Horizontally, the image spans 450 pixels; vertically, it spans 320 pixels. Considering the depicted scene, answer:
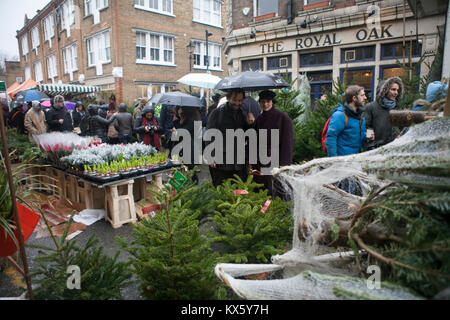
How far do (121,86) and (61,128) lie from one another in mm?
10681

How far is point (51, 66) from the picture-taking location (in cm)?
2636

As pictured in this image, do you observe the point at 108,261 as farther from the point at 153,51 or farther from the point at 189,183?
the point at 153,51

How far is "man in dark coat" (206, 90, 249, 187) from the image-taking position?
4.33 metres

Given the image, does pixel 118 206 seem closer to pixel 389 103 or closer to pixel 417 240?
pixel 417 240

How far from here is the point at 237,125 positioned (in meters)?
4.39

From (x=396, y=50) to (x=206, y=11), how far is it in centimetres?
1577

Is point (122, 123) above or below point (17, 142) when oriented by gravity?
above

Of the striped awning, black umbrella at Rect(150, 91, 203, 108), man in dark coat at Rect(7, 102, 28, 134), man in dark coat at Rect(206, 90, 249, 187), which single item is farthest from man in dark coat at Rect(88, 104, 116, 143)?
the striped awning

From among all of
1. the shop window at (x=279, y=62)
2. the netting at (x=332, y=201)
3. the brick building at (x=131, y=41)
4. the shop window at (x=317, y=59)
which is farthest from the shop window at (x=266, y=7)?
the netting at (x=332, y=201)

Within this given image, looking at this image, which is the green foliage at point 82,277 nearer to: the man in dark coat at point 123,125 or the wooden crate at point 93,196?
the wooden crate at point 93,196

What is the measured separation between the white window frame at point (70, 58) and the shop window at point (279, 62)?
15.7 meters

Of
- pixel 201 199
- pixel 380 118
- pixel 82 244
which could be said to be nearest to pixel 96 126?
pixel 82 244

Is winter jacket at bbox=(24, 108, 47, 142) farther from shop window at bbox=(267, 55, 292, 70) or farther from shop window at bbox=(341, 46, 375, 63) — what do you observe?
shop window at bbox=(341, 46, 375, 63)

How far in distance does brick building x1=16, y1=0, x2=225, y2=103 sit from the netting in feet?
56.0
